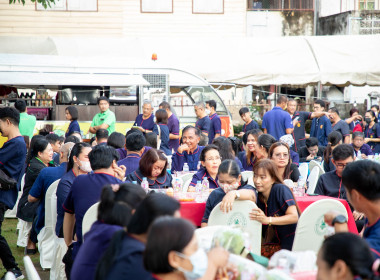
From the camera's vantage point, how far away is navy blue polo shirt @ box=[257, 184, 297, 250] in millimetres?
5191

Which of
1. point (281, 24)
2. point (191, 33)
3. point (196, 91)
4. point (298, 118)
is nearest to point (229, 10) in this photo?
point (191, 33)

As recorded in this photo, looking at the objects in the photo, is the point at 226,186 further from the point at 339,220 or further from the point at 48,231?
the point at 48,231

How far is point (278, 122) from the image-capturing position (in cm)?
1184

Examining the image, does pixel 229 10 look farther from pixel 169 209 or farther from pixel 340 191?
pixel 169 209

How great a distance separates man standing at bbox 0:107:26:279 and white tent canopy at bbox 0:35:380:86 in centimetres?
966

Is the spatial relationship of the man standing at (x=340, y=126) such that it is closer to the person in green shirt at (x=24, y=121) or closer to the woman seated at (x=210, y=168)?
the woman seated at (x=210, y=168)

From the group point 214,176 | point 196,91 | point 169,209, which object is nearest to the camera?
point 169,209

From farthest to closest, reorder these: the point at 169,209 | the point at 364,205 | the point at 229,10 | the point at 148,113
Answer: the point at 229,10 → the point at 148,113 → the point at 364,205 → the point at 169,209

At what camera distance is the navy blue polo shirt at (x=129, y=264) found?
A: 2.90 metres

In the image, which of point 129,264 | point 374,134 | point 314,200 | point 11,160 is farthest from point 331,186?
point 374,134

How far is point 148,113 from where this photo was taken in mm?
12078

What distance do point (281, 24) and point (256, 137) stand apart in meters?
18.8

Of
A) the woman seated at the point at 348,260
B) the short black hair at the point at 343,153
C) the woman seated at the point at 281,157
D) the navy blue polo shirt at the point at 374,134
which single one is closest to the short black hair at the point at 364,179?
the woman seated at the point at 348,260

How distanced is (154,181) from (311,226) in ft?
7.01
